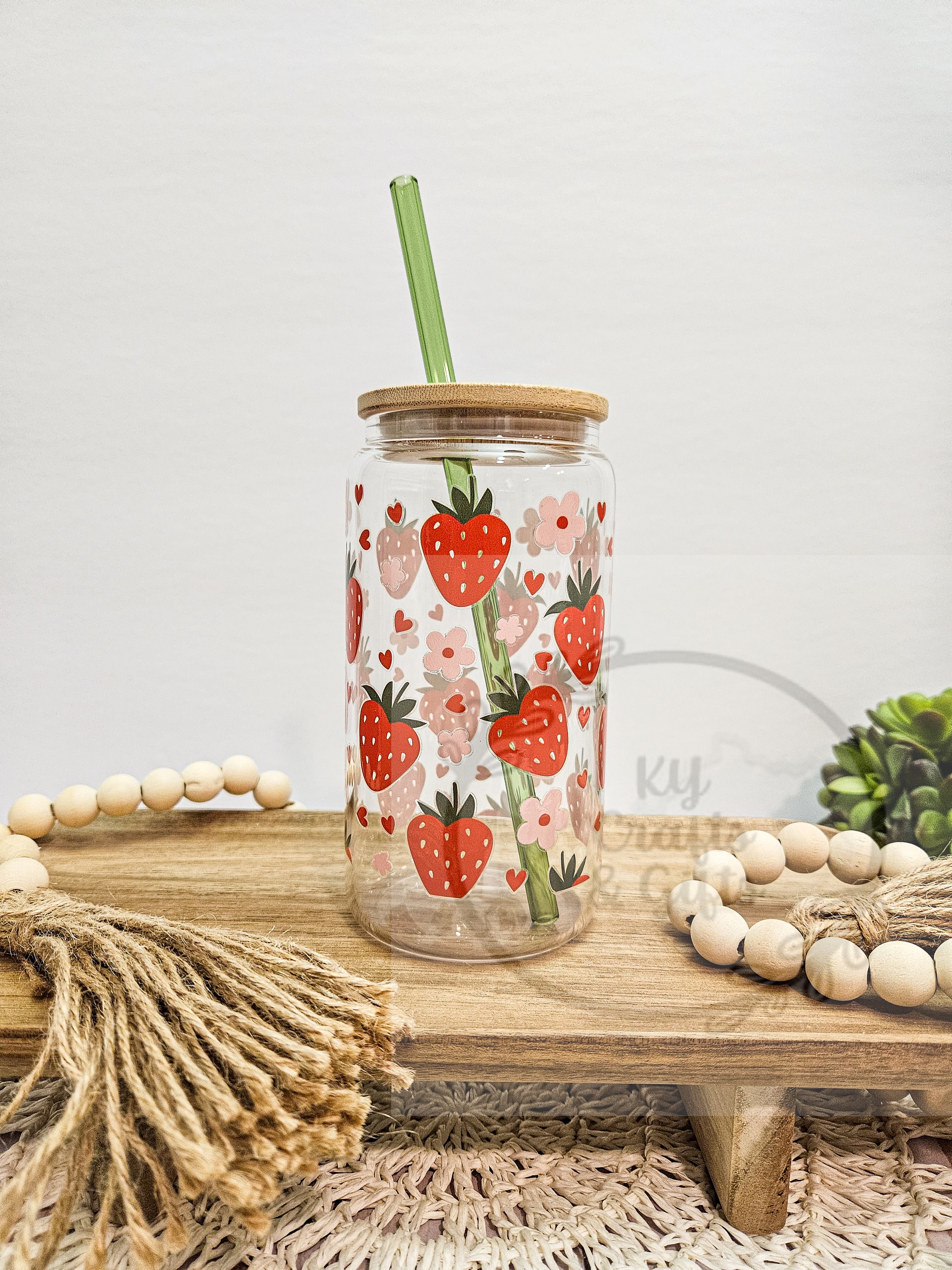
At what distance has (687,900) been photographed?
547 mm

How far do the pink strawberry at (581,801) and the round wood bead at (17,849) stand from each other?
355 mm

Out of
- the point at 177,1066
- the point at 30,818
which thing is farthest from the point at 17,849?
the point at 177,1066

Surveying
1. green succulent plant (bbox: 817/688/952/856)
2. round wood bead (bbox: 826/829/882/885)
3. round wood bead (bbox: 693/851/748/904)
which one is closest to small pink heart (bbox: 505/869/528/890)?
round wood bead (bbox: 693/851/748/904)

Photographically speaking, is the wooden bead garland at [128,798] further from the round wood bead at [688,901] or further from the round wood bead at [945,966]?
the round wood bead at [945,966]

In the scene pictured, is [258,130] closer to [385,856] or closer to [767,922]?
[385,856]

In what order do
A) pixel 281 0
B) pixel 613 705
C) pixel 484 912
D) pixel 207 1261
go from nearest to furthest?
1. pixel 207 1261
2. pixel 484 912
3. pixel 281 0
4. pixel 613 705

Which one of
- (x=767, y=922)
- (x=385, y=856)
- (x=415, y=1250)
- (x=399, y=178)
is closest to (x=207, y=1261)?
(x=415, y=1250)

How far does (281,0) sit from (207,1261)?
950 millimetres

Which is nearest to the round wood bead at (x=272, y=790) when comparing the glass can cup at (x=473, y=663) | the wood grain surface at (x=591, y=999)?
the wood grain surface at (x=591, y=999)

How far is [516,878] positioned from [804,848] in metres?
0.20

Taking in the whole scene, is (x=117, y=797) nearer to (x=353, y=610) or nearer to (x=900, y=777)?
(x=353, y=610)

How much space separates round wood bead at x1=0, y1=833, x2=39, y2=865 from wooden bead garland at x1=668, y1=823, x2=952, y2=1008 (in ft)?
1.39

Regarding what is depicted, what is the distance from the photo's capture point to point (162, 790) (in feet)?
2.36

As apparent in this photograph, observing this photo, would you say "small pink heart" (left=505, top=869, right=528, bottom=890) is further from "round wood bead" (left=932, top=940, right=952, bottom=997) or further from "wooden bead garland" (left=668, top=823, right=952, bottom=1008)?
"round wood bead" (left=932, top=940, right=952, bottom=997)
